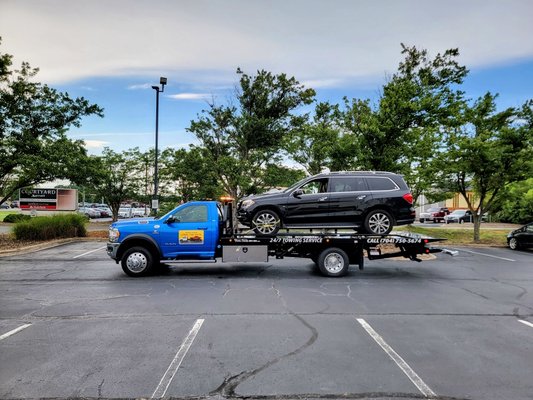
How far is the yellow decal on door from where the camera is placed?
1018cm

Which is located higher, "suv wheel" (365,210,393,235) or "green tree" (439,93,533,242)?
"green tree" (439,93,533,242)

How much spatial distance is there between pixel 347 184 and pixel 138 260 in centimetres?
593

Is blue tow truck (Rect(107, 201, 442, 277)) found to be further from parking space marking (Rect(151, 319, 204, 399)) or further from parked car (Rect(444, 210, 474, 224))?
parked car (Rect(444, 210, 474, 224))

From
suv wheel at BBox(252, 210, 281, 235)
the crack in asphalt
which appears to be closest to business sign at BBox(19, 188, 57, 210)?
suv wheel at BBox(252, 210, 281, 235)

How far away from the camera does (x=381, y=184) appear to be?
10.3 m

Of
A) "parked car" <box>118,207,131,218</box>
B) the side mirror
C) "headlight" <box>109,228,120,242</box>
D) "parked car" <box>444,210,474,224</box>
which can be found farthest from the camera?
"parked car" <box>444,210,474,224</box>

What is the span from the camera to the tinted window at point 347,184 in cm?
1034

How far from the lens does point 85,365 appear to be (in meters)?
4.43

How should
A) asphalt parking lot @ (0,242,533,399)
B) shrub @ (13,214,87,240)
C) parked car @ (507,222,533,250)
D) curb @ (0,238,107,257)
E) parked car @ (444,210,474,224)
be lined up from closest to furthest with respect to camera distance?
asphalt parking lot @ (0,242,533,399) < curb @ (0,238,107,257) < parked car @ (507,222,533,250) < shrub @ (13,214,87,240) < parked car @ (444,210,474,224)

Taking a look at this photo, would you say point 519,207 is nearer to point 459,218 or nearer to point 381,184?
point 459,218

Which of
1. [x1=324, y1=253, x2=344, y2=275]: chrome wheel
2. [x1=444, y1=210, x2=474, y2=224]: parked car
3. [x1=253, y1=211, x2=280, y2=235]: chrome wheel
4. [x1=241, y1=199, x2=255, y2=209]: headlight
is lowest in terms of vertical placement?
[x1=324, y1=253, x2=344, y2=275]: chrome wheel

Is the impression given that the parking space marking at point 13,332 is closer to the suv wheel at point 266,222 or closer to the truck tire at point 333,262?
the suv wheel at point 266,222

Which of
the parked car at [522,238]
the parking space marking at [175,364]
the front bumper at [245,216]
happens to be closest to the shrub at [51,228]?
the front bumper at [245,216]

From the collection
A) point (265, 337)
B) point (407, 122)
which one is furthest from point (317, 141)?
point (265, 337)
